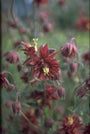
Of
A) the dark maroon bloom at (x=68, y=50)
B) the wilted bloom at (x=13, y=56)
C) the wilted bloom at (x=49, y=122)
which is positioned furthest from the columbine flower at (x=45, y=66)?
the wilted bloom at (x=49, y=122)

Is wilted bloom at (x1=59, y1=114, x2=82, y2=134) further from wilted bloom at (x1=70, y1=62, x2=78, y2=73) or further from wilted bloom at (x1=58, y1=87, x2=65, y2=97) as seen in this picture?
wilted bloom at (x1=70, y1=62, x2=78, y2=73)

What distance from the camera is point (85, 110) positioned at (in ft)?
3.76

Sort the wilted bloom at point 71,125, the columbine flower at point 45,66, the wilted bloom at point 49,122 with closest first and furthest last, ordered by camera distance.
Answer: the columbine flower at point 45,66 → the wilted bloom at point 71,125 → the wilted bloom at point 49,122

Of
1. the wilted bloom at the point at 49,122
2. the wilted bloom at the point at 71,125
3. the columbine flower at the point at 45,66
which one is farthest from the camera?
the wilted bloom at the point at 49,122

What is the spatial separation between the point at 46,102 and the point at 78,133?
22 centimetres

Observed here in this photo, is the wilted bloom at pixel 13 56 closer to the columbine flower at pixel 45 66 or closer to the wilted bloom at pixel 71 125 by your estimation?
the columbine flower at pixel 45 66

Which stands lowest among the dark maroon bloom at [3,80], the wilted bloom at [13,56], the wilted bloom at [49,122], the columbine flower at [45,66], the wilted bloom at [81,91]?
the wilted bloom at [49,122]

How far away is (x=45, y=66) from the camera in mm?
889

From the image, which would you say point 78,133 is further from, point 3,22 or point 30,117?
point 3,22

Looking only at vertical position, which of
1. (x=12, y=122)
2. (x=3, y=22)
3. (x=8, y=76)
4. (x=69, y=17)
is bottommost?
(x=12, y=122)

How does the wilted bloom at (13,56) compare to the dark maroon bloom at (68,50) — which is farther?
the wilted bloom at (13,56)

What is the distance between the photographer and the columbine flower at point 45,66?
849 mm

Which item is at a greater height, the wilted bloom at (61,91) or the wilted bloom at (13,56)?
the wilted bloom at (13,56)

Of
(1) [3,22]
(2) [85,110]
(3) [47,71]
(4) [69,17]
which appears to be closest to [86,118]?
(2) [85,110]
